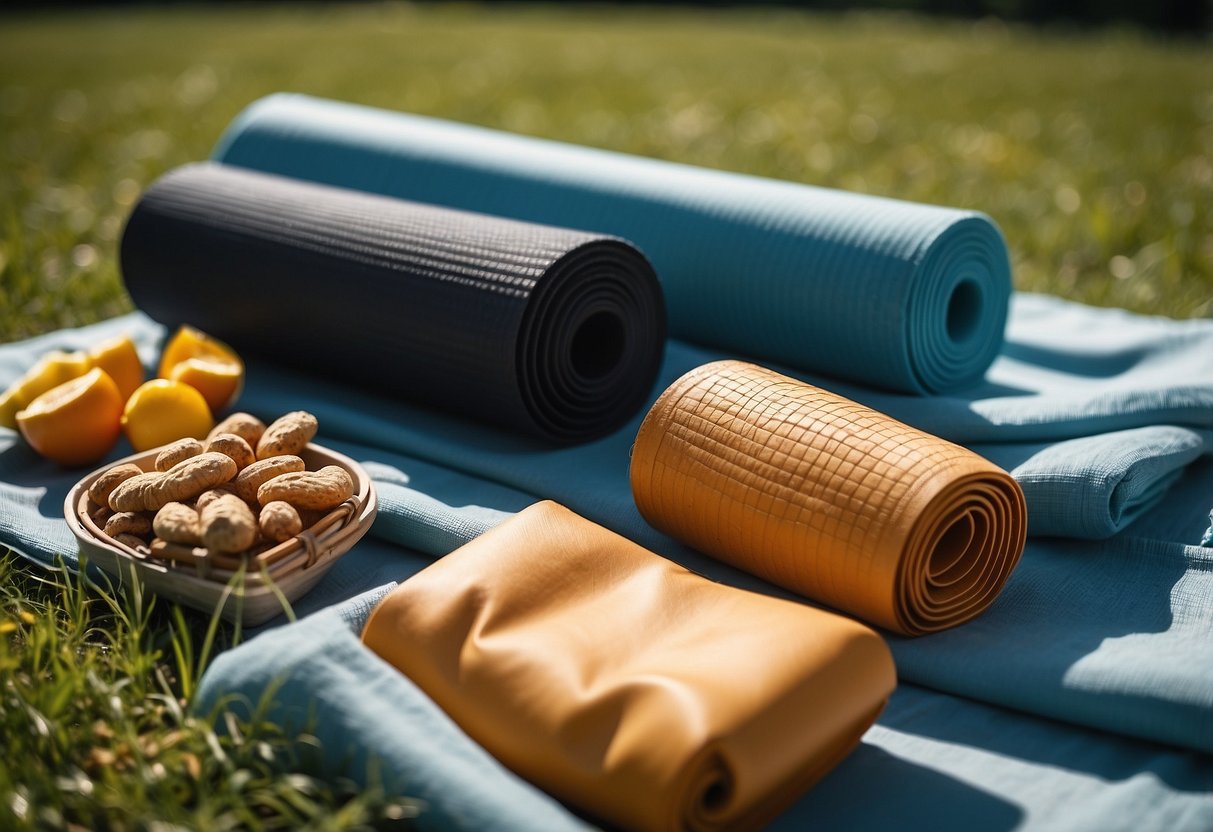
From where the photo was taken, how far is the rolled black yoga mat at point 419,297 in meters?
3.02

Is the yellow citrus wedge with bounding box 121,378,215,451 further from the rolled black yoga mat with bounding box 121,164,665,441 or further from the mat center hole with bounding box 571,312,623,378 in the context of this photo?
the mat center hole with bounding box 571,312,623,378

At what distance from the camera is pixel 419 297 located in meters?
3.12

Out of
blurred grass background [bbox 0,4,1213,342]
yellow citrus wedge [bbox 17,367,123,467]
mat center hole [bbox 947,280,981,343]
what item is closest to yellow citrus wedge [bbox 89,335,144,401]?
yellow citrus wedge [bbox 17,367,123,467]

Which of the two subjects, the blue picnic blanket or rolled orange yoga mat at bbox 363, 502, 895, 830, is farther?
the blue picnic blanket

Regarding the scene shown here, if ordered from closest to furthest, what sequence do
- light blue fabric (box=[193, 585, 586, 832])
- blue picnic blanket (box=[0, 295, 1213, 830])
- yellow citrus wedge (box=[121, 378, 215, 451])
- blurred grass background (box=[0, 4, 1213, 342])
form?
light blue fabric (box=[193, 585, 586, 832]) → blue picnic blanket (box=[0, 295, 1213, 830]) → yellow citrus wedge (box=[121, 378, 215, 451]) → blurred grass background (box=[0, 4, 1213, 342])

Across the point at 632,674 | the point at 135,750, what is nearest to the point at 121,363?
the point at 135,750

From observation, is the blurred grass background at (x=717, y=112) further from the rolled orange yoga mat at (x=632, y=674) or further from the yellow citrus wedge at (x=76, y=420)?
the rolled orange yoga mat at (x=632, y=674)

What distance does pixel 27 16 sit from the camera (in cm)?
1525

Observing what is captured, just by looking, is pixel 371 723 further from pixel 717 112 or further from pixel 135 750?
pixel 717 112

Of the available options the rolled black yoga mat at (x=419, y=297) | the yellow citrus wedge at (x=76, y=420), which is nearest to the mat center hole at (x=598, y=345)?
the rolled black yoga mat at (x=419, y=297)

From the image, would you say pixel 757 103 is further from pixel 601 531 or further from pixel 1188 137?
pixel 601 531

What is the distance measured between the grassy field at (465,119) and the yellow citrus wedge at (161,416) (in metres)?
0.46

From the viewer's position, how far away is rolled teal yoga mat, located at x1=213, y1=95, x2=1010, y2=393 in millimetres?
3195

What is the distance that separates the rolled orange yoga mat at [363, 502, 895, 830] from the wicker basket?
0.27 metres
